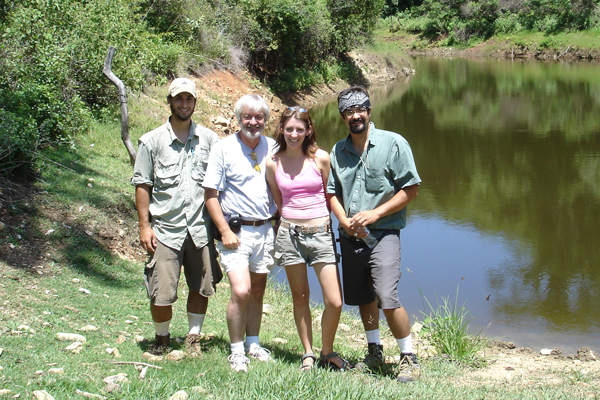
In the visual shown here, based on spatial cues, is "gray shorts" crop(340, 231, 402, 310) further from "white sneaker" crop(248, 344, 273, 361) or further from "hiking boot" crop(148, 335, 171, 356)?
"hiking boot" crop(148, 335, 171, 356)

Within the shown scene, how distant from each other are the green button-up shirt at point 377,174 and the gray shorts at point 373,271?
126mm

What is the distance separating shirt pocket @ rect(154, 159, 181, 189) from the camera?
14.6 ft

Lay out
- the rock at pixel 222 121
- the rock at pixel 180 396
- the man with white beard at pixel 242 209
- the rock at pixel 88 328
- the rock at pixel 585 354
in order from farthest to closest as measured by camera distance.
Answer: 1. the rock at pixel 222 121
2. the rock at pixel 585 354
3. the rock at pixel 88 328
4. the man with white beard at pixel 242 209
5. the rock at pixel 180 396

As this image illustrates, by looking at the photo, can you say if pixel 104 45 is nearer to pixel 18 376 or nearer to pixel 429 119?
pixel 18 376

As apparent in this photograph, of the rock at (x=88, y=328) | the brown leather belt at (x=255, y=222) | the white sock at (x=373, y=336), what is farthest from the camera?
the rock at (x=88, y=328)

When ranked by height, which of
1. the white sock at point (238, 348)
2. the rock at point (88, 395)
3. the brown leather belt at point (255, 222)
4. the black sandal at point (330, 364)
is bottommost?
the black sandal at point (330, 364)

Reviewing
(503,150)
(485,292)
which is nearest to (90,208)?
(485,292)

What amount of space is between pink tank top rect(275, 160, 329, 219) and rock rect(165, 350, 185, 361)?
4.00 ft

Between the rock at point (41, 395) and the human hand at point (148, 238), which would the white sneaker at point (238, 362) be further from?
the rock at point (41, 395)

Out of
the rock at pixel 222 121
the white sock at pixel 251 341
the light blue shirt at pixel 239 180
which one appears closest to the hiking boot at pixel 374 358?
the white sock at pixel 251 341

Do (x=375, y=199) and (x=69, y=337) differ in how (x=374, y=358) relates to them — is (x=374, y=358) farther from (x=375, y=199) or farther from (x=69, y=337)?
(x=69, y=337)

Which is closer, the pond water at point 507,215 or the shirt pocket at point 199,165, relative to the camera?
the shirt pocket at point 199,165

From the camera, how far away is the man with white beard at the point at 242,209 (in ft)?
14.4

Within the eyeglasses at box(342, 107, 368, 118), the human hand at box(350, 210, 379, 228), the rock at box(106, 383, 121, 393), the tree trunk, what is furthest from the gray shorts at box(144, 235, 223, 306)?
the tree trunk
